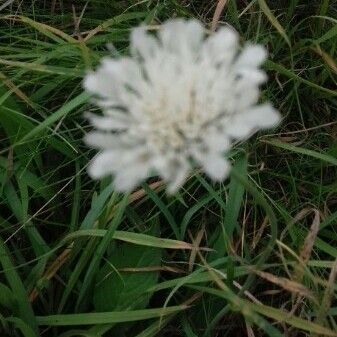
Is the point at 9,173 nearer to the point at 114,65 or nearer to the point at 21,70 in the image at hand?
the point at 21,70

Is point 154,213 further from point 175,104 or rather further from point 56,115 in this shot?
point 175,104

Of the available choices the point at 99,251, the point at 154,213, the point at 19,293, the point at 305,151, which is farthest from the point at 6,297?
the point at 305,151

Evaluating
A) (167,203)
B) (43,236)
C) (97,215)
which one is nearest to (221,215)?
(167,203)

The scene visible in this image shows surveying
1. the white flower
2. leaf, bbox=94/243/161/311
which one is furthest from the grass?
the white flower

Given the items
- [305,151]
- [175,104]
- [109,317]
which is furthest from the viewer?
[305,151]

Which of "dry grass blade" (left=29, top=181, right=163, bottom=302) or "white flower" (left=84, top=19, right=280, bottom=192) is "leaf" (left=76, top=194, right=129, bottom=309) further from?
"white flower" (left=84, top=19, right=280, bottom=192)

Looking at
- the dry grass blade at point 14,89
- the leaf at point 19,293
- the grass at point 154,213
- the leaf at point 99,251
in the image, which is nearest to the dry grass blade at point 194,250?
the grass at point 154,213
